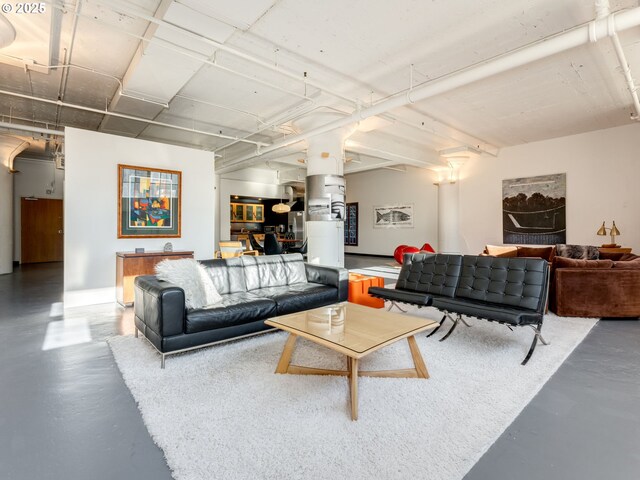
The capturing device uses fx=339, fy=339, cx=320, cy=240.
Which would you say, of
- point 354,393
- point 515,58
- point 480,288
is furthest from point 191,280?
point 515,58

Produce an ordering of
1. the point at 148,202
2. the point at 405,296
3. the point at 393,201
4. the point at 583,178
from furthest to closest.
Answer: the point at 393,201 → the point at 583,178 → the point at 148,202 → the point at 405,296

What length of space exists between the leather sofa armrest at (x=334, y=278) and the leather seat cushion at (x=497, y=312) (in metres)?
1.26

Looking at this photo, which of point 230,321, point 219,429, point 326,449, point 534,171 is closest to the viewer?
point 326,449

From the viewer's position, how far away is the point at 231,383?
249cm

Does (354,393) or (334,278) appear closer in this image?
(354,393)

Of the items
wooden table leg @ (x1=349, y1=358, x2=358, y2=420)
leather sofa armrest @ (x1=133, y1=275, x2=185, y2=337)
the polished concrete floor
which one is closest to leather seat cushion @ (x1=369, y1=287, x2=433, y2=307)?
the polished concrete floor

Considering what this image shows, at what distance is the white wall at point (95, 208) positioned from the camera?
16.5 feet

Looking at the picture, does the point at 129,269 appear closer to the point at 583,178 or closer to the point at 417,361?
the point at 417,361

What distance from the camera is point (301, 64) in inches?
181

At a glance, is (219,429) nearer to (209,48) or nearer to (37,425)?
(37,425)

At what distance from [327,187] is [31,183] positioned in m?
10.0

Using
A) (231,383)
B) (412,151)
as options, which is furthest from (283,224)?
(231,383)

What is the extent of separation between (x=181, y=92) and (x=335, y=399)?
5.43 metres

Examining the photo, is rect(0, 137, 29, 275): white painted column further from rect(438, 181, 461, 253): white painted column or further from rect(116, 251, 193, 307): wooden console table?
rect(438, 181, 461, 253): white painted column
